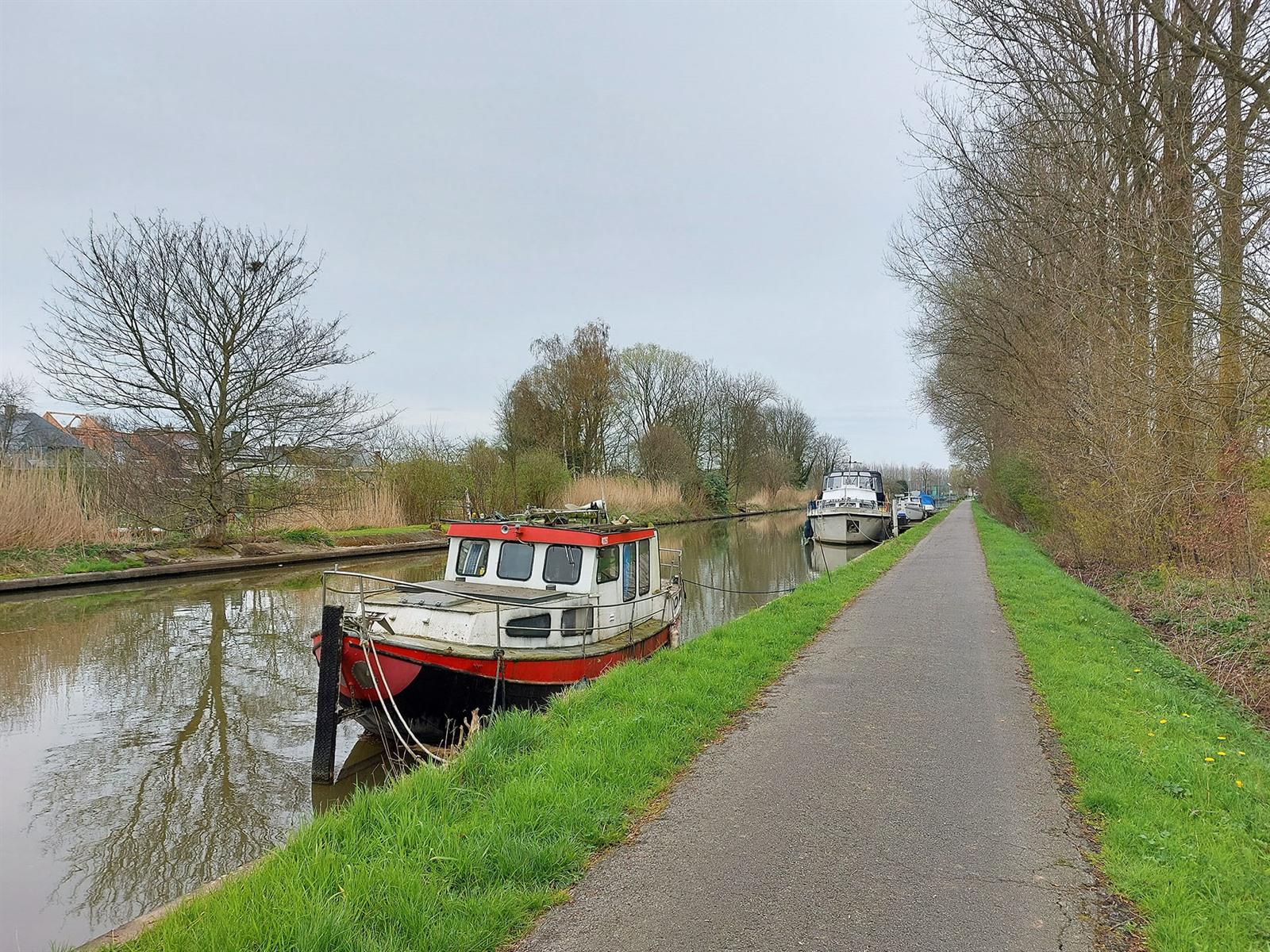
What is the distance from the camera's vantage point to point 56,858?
18.1 feet

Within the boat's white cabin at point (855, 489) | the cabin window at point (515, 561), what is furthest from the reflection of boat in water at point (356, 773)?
the boat's white cabin at point (855, 489)

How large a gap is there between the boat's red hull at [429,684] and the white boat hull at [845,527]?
2742 centimetres

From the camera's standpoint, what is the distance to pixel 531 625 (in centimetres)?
846

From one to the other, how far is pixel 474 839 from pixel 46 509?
20.1 meters

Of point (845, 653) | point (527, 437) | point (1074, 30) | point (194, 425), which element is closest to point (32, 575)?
point (194, 425)

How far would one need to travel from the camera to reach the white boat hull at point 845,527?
33.7 metres

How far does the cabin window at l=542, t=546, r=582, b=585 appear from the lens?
372 inches

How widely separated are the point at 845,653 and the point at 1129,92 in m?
7.46

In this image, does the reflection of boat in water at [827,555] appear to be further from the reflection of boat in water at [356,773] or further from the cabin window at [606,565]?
the reflection of boat in water at [356,773]

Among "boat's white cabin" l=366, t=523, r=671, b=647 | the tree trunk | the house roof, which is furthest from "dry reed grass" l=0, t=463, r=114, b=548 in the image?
the tree trunk

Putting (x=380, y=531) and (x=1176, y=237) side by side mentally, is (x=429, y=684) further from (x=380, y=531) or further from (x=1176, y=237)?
(x=380, y=531)

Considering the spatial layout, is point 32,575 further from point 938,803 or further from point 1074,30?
point 1074,30

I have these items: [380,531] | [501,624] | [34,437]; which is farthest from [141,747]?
[34,437]

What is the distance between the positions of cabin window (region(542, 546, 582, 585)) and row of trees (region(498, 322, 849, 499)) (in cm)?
2622
